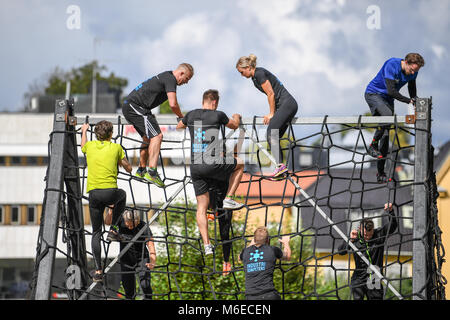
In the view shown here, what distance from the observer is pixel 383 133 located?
8.14 metres

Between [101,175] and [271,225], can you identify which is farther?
[271,225]

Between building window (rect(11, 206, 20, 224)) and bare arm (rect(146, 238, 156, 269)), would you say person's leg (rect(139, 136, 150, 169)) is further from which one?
building window (rect(11, 206, 20, 224))

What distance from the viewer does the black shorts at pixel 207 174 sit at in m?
7.38

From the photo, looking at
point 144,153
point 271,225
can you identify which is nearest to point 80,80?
point 271,225

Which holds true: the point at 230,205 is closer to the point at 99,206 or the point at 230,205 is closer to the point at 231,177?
the point at 231,177

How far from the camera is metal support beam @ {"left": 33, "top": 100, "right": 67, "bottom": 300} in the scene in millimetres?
6738

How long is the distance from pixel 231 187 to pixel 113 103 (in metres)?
44.1

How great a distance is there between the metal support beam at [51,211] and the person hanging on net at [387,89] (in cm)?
336

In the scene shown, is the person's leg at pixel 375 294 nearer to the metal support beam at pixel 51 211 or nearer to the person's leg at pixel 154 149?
the person's leg at pixel 154 149

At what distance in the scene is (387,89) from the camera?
7828 millimetres

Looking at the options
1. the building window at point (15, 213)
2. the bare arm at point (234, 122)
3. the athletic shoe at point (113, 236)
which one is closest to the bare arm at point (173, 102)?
the bare arm at point (234, 122)

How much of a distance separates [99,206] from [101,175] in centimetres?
32
